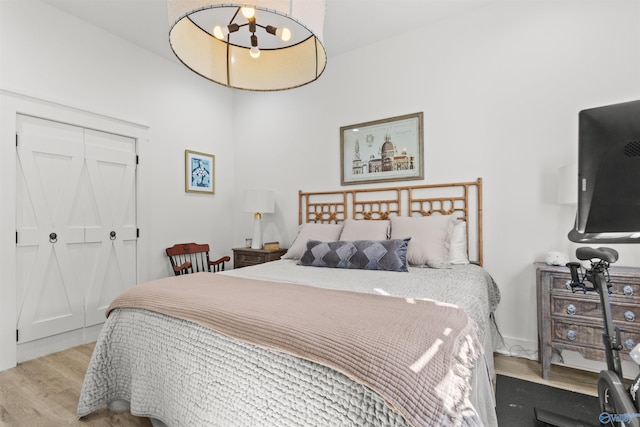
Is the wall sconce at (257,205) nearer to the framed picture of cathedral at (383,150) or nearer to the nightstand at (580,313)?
the framed picture of cathedral at (383,150)

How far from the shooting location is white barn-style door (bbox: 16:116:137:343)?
256 cm

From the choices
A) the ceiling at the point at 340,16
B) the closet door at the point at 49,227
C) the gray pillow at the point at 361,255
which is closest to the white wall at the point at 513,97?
the ceiling at the point at 340,16

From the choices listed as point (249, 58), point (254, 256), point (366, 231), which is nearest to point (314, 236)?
point (366, 231)

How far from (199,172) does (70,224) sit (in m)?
1.45

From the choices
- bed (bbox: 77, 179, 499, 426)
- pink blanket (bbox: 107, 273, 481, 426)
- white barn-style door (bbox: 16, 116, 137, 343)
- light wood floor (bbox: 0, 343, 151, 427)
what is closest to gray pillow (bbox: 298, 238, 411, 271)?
bed (bbox: 77, 179, 499, 426)

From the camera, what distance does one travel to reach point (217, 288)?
67.7 inches

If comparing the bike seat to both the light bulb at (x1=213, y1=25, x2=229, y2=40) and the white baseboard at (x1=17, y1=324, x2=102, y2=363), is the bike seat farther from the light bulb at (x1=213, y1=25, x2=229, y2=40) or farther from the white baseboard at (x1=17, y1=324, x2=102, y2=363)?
the white baseboard at (x1=17, y1=324, x2=102, y2=363)

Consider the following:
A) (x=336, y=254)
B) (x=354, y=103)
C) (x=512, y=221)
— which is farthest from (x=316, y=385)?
(x=354, y=103)

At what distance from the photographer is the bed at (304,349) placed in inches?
34.4

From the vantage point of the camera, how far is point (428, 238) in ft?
8.33

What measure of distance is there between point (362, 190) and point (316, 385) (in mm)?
2503

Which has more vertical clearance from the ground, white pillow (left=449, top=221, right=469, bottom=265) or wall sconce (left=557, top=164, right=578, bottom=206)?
wall sconce (left=557, top=164, right=578, bottom=206)

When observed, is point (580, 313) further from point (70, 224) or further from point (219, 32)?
point (70, 224)

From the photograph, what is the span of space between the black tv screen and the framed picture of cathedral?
1.84m
